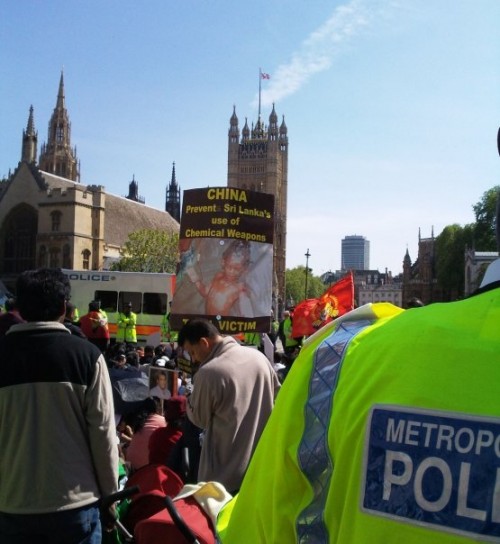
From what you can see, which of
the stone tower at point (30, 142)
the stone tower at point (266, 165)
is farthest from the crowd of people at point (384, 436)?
the stone tower at point (266, 165)

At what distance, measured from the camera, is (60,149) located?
83812mm

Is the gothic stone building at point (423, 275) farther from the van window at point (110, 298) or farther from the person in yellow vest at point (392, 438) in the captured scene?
the person in yellow vest at point (392, 438)

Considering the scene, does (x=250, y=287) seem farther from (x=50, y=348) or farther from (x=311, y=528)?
(x=311, y=528)

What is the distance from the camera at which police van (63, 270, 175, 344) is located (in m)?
24.7

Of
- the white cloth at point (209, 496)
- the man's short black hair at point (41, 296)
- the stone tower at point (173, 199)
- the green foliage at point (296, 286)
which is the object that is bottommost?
the white cloth at point (209, 496)

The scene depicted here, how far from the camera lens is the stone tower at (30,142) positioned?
77562 mm

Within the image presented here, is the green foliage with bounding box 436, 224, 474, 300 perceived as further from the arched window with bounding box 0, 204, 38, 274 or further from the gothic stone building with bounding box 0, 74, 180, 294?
the arched window with bounding box 0, 204, 38, 274

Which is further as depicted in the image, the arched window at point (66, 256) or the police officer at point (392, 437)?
the arched window at point (66, 256)

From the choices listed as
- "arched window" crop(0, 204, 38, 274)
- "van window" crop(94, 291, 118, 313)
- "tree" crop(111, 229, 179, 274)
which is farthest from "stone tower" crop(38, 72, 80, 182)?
"van window" crop(94, 291, 118, 313)

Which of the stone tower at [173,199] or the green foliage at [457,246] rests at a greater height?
the stone tower at [173,199]

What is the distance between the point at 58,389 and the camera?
3.19 metres

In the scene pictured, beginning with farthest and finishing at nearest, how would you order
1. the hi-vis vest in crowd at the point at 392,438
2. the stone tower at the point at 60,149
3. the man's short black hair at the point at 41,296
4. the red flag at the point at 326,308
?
the stone tower at the point at 60,149 → the red flag at the point at 326,308 → the man's short black hair at the point at 41,296 → the hi-vis vest in crowd at the point at 392,438

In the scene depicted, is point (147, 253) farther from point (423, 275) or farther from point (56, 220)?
point (423, 275)

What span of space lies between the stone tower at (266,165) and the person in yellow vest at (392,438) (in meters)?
103
